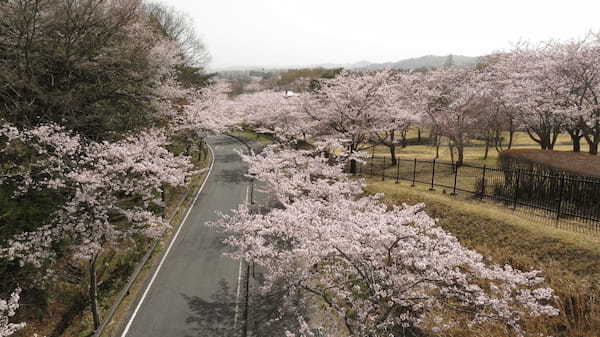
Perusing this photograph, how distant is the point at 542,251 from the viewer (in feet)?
36.5

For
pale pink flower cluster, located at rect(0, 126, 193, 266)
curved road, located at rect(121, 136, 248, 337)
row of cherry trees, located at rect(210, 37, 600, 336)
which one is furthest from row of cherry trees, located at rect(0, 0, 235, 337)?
row of cherry trees, located at rect(210, 37, 600, 336)

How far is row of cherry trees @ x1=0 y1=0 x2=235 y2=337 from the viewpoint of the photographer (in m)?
11.5

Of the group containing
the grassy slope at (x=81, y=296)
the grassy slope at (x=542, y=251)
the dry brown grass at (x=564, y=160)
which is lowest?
the grassy slope at (x=81, y=296)

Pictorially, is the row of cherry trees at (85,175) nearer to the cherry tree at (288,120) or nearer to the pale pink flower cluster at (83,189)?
the pale pink flower cluster at (83,189)

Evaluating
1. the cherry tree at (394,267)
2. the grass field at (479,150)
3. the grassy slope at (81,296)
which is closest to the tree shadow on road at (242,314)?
the cherry tree at (394,267)

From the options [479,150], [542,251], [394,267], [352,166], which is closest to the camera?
[394,267]

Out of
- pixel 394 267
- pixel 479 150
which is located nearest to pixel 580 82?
pixel 479 150

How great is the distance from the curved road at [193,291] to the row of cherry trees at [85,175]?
1953 mm

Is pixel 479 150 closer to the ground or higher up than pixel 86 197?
higher up

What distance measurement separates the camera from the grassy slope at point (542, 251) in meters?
9.09

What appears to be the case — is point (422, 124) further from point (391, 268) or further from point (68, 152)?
point (68, 152)

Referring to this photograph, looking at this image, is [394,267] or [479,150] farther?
[479,150]

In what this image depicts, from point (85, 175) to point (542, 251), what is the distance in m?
16.5

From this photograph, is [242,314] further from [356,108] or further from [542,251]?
[356,108]
